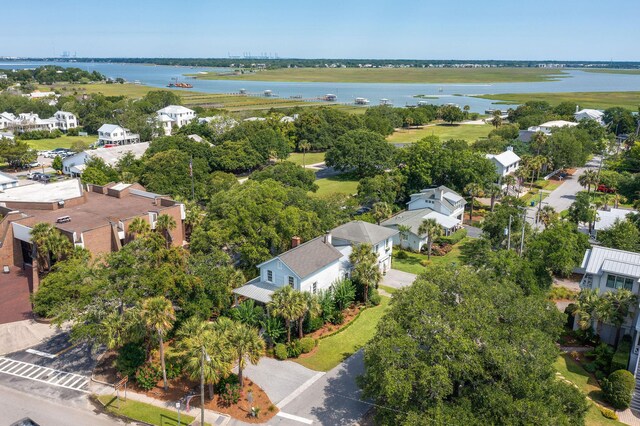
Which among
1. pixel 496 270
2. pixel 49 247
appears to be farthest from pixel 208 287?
pixel 496 270

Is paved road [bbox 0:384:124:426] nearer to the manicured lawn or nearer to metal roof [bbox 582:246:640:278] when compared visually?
metal roof [bbox 582:246:640:278]

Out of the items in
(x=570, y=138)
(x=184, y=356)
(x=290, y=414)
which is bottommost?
(x=290, y=414)

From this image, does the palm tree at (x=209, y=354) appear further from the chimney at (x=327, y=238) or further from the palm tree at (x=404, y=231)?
the palm tree at (x=404, y=231)

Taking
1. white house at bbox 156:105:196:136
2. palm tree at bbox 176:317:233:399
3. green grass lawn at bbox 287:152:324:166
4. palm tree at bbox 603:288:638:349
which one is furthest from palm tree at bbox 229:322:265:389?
white house at bbox 156:105:196:136

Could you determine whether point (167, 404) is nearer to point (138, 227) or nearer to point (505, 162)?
point (138, 227)

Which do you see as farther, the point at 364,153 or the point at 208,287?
the point at 364,153

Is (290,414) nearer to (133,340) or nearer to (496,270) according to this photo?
(133,340)

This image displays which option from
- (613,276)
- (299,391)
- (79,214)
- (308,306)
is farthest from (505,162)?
(79,214)
